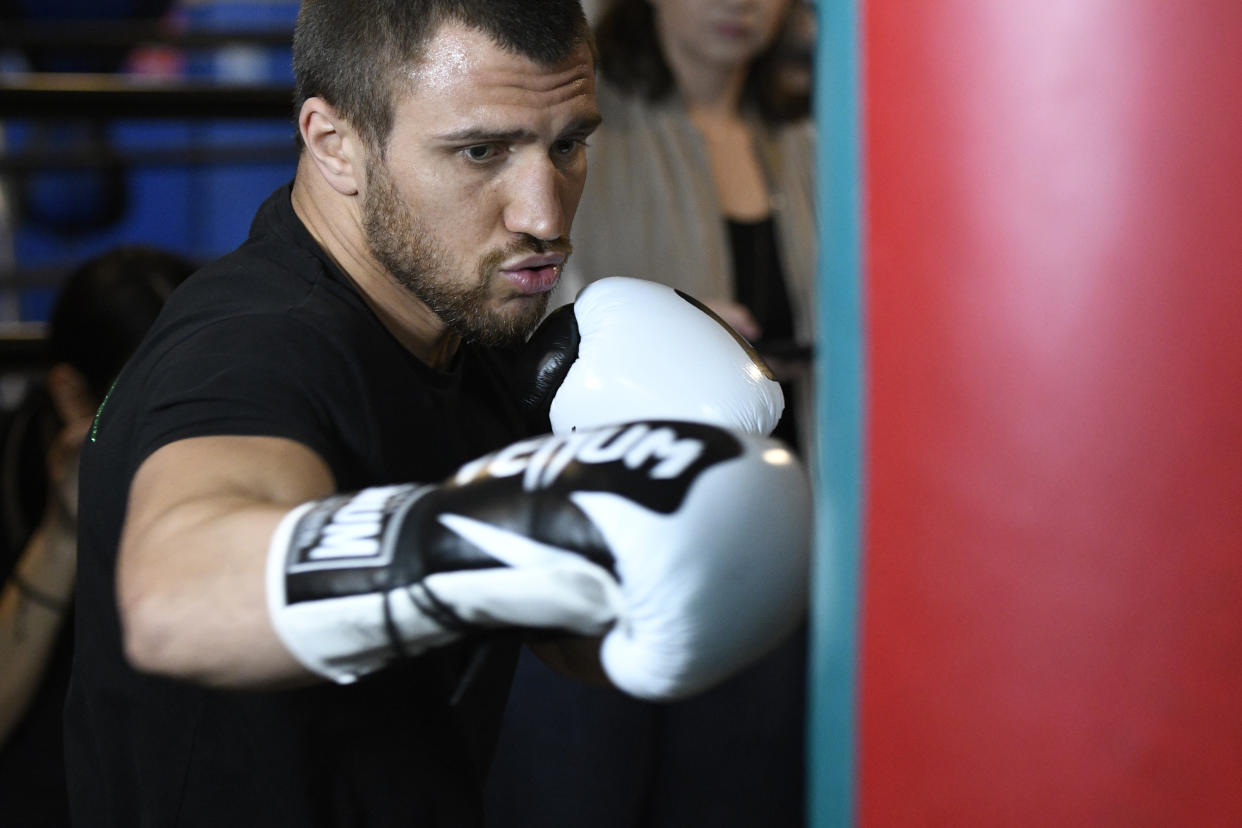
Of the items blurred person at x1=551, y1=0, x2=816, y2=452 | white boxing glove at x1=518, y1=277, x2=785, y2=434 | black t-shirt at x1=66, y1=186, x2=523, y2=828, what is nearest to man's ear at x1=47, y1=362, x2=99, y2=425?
blurred person at x1=551, y1=0, x2=816, y2=452

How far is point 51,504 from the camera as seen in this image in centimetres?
148

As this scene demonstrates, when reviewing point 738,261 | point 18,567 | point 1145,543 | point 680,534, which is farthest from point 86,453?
point 738,261

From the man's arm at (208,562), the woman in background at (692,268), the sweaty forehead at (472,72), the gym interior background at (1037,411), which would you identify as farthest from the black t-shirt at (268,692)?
the woman in background at (692,268)

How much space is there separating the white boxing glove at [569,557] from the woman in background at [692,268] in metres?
0.83

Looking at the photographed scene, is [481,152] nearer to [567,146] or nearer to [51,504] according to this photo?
[567,146]

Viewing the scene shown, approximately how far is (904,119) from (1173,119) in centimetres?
14

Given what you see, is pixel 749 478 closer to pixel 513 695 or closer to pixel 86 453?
pixel 86 453

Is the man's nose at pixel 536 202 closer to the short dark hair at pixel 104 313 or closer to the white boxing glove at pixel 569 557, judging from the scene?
the white boxing glove at pixel 569 557

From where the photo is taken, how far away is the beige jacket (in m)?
1.45

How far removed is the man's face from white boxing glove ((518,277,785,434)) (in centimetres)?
3

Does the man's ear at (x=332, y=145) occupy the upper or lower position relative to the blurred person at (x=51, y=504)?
upper

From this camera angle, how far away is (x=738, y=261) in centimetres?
149

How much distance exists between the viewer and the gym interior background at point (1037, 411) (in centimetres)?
67

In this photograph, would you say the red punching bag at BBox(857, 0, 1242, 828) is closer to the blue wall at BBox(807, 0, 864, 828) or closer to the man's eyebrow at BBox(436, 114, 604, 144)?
the blue wall at BBox(807, 0, 864, 828)
